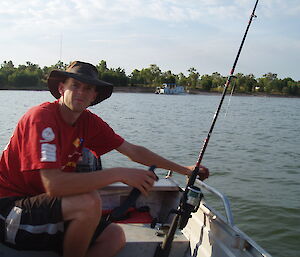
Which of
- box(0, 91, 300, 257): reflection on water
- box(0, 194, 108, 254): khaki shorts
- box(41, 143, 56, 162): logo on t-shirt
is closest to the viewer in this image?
box(41, 143, 56, 162): logo on t-shirt

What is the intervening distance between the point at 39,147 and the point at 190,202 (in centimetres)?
137

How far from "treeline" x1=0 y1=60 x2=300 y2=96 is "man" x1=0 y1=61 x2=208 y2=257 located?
307 ft

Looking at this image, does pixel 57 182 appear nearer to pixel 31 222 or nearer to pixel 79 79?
pixel 31 222

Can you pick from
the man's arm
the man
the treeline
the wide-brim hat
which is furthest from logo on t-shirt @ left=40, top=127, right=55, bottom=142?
the treeline

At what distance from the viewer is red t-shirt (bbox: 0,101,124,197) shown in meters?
2.44

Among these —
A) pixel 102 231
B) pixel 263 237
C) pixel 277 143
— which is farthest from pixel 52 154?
pixel 277 143

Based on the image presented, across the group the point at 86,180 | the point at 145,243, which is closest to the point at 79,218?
the point at 86,180

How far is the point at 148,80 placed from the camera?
126 metres

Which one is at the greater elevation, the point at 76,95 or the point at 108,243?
the point at 76,95

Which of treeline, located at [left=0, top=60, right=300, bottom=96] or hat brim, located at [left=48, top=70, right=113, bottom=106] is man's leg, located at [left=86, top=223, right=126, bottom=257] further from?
treeline, located at [left=0, top=60, right=300, bottom=96]

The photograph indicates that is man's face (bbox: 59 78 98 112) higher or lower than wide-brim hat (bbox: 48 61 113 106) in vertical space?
lower

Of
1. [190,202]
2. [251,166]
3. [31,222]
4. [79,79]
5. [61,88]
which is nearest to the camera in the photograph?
[31,222]

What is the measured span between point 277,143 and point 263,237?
12196 millimetres

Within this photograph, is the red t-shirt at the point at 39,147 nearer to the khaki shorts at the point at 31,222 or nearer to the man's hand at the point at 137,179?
the khaki shorts at the point at 31,222
